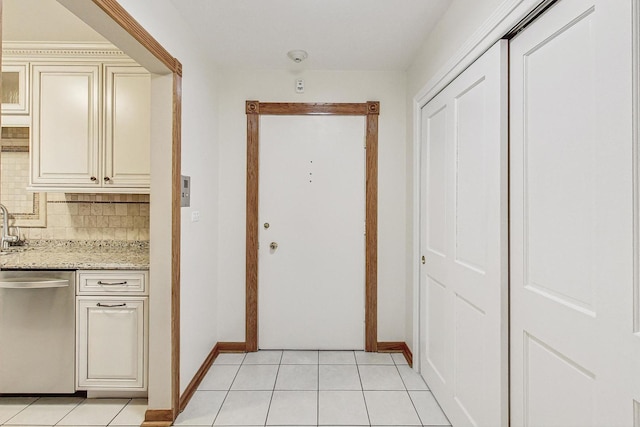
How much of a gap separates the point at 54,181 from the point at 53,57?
33.9 inches

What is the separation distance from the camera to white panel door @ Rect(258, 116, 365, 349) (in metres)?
3.12

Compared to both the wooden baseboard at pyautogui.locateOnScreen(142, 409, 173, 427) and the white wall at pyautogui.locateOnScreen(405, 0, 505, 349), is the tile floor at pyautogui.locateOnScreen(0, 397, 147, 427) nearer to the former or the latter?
the wooden baseboard at pyautogui.locateOnScreen(142, 409, 173, 427)

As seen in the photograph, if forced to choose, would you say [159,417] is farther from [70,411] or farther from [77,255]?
[77,255]

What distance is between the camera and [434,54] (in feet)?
7.82

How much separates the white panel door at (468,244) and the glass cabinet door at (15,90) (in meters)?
2.82

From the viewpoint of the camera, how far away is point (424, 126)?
2.65 meters

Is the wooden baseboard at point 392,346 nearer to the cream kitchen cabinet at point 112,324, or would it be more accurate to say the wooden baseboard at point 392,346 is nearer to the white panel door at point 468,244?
the white panel door at point 468,244

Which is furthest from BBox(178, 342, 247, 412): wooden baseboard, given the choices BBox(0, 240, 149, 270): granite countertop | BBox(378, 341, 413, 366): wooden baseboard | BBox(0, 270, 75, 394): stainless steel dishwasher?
BBox(378, 341, 413, 366): wooden baseboard

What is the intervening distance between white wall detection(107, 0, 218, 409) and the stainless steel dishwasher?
608 millimetres

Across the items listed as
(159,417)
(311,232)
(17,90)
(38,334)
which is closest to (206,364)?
(159,417)

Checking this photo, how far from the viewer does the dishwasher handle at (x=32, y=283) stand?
2.12m

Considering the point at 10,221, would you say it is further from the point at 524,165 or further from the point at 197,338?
the point at 524,165

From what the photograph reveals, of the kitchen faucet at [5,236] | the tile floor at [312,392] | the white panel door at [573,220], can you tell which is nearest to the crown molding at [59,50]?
the kitchen faucet at [5,236]

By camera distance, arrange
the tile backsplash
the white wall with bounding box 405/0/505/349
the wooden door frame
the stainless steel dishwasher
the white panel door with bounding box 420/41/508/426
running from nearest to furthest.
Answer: the white panel door with bounding box 420/41/508/426 < the white wall with bounding box 405/0/505/349 < the stainless steel dishwasher < the tile backsplash < the wooden door frame
